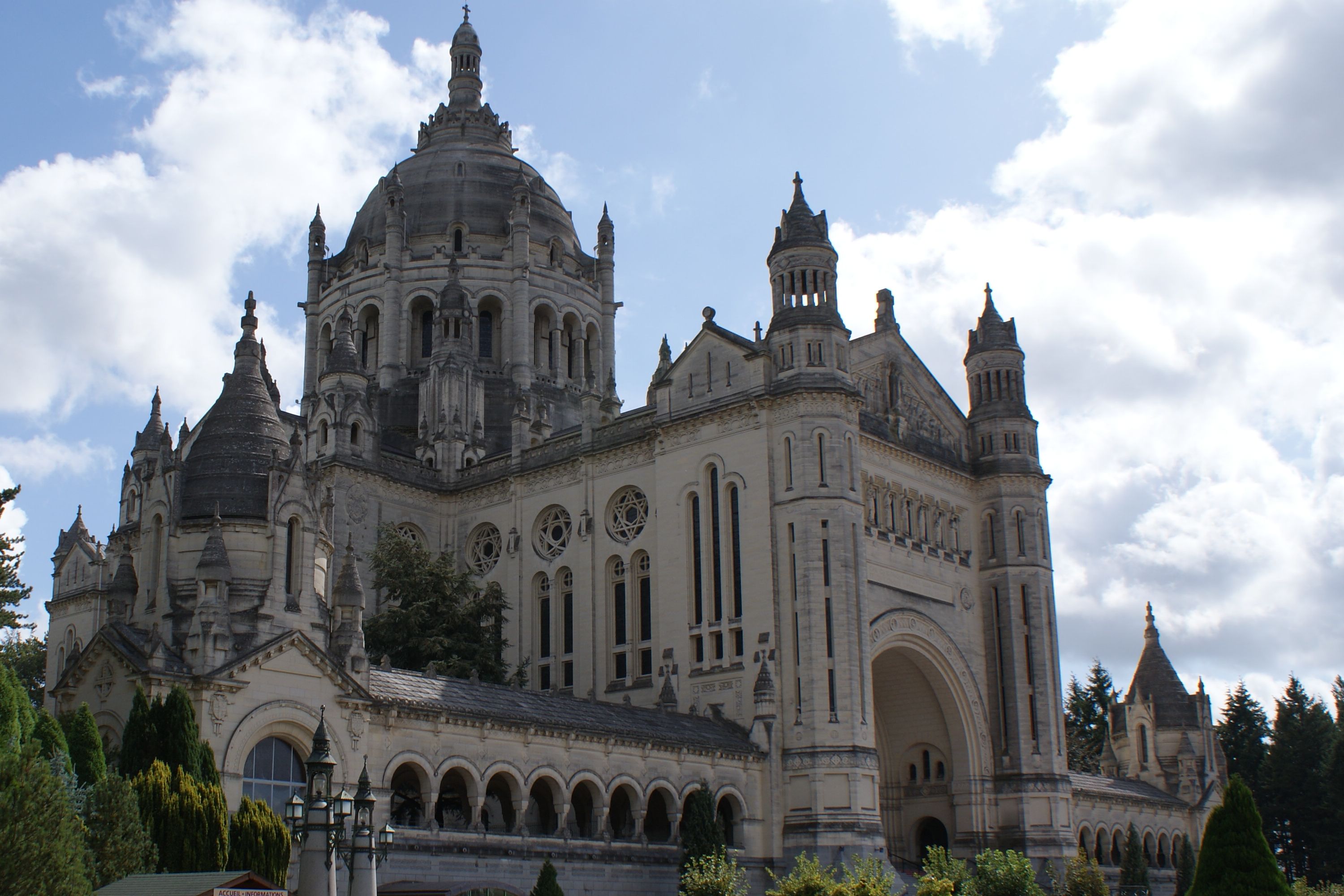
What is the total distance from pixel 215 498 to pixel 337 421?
68.8 ft

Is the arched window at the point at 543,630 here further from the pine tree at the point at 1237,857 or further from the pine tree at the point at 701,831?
the pine tree at the point at 1237,857

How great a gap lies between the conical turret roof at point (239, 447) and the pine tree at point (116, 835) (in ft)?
35.1

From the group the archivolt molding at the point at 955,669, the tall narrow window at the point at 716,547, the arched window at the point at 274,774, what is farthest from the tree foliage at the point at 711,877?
the archivolt molding at the point at 955,669

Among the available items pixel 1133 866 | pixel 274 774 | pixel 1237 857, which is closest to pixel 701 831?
pixel 274 774

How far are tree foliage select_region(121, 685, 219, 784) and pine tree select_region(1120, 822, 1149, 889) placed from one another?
141 feet

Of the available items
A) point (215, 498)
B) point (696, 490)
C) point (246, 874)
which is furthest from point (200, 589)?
point (696, 490)

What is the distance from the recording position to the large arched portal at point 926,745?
56906 millimetres

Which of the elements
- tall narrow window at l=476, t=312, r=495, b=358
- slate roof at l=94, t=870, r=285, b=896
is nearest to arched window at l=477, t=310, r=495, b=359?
tall narrow window at l=476, t=312, r=495, b=358

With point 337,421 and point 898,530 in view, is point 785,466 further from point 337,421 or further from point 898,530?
point 337,421

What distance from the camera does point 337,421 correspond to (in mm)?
58688

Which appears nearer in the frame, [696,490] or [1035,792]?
[696,490]

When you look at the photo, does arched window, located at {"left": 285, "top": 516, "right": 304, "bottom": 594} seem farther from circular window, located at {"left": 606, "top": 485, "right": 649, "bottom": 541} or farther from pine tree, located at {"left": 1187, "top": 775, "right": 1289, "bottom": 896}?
pine tree, located at {"left": 1187, "top": 775, "right": 1289, "bottom": 896}

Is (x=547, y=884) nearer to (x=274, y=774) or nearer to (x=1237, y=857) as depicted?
(x=274, y=774)

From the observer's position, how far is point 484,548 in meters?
61.5
